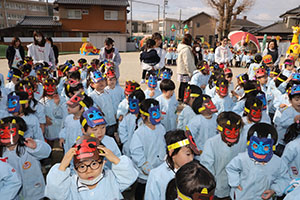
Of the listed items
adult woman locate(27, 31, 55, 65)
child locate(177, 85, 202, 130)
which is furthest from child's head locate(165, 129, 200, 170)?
adult woman locate(27, 31, 55, 65)

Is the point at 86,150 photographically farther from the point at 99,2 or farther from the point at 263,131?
the point at 99,2

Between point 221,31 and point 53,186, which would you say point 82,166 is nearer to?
point 53,186

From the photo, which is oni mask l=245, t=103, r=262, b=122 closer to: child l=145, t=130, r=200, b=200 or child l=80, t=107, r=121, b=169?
child l=145, t=130, r=200, b=200

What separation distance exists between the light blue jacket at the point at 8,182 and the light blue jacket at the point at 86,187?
676 millimetres

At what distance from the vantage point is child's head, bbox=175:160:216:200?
60.3 inches

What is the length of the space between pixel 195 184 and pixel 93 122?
5.12ft

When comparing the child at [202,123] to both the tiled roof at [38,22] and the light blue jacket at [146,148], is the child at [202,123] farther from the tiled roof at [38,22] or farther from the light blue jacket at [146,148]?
the tiled roof at [38,22]

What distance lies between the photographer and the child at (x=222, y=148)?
115 inches

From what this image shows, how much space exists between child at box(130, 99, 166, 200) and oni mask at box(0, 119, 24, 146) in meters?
1.46

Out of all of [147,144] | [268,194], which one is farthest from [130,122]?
[268,194]

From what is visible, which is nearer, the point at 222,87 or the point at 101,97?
the point at 222,87

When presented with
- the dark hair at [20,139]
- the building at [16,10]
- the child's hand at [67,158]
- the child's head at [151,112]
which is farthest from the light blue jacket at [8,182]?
the building at [16,10]

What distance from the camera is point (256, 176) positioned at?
266cm

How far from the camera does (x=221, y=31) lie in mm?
27766
